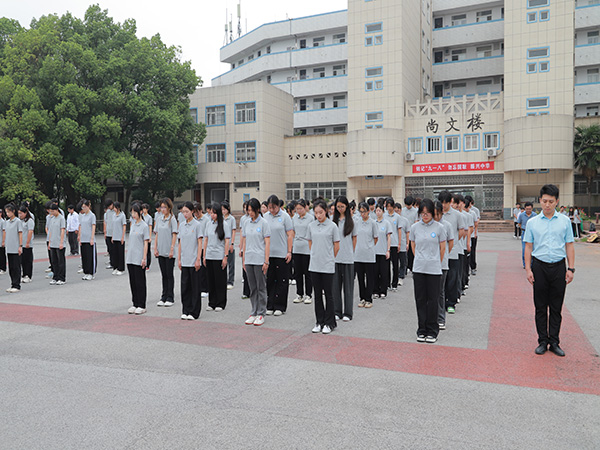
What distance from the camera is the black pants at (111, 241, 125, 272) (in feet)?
41.1

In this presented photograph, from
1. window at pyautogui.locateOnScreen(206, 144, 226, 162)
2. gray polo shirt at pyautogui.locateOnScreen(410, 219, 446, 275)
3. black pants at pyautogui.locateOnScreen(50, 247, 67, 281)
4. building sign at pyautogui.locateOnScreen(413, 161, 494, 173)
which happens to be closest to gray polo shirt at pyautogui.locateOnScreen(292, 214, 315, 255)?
gray polo shirt at pyautogui.locateOnScreen(410, 219, 446, 275)

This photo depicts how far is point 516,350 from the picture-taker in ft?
18.0

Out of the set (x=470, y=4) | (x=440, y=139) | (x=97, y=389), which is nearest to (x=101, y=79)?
(x=440, y=139)

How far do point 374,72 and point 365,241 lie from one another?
32.6 metres

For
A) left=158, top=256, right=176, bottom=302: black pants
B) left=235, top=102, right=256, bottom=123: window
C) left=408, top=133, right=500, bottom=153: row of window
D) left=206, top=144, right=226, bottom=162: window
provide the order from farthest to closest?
left=206, top=144, right=226, bottom=162: window < left=235, top=102, right=256, bottom=123: window < left=408, top=133, right=500, bottom=153: row of window < left=158, top=256, right=176, bottom=302: black pants

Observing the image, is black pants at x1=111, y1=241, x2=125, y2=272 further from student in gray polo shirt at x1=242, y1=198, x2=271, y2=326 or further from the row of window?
the row of window

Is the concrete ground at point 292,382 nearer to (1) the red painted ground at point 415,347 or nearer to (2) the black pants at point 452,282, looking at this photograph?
(1) the red painted ground at point 415,347

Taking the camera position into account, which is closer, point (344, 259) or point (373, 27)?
point (344, 259)

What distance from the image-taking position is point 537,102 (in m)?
34.4

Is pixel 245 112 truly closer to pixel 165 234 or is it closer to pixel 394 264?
pixel 394 264

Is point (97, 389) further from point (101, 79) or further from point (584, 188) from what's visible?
point (584, 188)

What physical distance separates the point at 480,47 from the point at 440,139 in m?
14.3

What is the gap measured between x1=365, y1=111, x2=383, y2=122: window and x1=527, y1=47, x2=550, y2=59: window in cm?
1113

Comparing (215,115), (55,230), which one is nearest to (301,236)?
(55,230)
